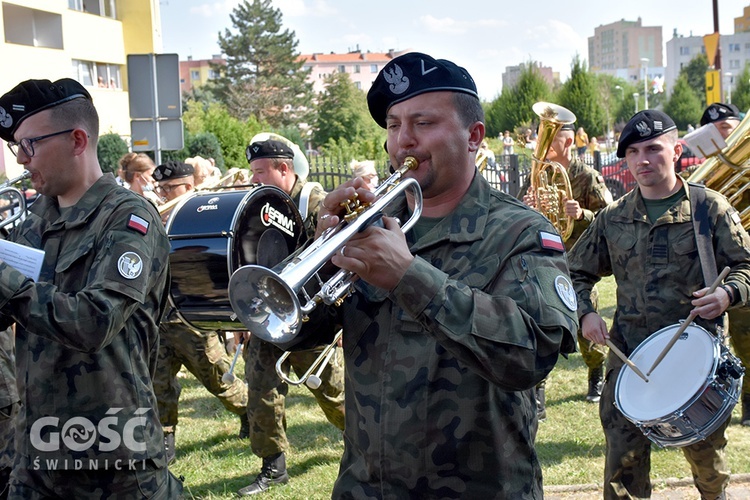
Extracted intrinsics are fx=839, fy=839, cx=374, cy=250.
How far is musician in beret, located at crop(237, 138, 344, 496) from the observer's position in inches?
231

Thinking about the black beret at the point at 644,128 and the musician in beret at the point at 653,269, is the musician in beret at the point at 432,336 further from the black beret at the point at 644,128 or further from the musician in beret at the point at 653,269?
the black beret at the point at 644,128

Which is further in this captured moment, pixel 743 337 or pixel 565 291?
pixel 743 337

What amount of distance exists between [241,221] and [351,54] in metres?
141

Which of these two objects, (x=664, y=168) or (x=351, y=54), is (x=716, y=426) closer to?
(x=664, y=168)

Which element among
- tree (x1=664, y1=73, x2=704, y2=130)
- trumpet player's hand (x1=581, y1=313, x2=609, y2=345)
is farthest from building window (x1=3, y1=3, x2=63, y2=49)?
tree (x1=664, y1=73, x2=704, y2=130)

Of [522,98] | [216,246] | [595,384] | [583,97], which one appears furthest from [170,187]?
[522,98]

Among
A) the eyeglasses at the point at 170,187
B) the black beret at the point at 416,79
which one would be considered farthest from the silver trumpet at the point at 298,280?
the eyeglasses at the point at 170,187

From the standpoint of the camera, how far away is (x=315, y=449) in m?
6.58

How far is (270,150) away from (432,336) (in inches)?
163

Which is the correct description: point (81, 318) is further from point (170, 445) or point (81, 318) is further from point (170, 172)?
point (170, 172)

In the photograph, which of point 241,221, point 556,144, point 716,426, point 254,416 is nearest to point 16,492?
point 241,221

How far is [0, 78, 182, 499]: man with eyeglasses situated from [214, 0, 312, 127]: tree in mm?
68204

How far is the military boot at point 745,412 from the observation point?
21.8 feet

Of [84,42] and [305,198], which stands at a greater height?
[84,42]
